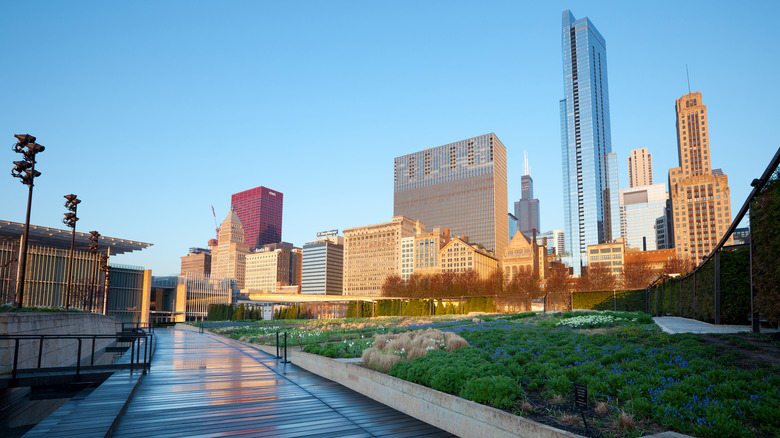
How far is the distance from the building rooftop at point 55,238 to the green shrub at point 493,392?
6695 cm

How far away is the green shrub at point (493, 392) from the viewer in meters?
7.56

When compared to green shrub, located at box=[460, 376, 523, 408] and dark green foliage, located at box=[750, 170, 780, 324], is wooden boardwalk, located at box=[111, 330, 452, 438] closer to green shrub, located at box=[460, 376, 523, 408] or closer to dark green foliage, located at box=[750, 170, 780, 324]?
green shrub, located at box=[460, 376, 523, 408]

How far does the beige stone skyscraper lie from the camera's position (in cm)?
15788

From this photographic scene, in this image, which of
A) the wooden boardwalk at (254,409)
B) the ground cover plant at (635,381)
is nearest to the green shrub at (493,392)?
the ground cover plant at (635,381)

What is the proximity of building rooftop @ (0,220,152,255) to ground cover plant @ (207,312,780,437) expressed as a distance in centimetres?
6490

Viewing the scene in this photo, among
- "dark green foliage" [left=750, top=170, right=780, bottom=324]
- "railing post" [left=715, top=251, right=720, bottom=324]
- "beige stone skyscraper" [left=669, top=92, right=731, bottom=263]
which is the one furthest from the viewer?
"beige stone skyscraper" [left=669, top=92, right=731, bottom=263]

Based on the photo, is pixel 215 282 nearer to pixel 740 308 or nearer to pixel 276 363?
pixel 276 363

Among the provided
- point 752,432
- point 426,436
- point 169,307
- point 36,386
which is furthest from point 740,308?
point 169,307

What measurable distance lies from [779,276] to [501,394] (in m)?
7.00

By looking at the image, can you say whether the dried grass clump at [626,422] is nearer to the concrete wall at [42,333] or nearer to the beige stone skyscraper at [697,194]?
the concrete wall at [42,333]

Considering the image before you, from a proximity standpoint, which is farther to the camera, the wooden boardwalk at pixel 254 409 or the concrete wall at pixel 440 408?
the wooden boardwalk at pixel 254 409

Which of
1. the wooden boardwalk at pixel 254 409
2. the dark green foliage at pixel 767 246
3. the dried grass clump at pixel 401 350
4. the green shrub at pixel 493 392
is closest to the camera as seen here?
the green shrub at pixel 493 392

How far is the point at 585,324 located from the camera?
765 inches

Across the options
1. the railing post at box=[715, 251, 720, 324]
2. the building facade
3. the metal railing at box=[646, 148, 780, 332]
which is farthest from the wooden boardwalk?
the building facade
